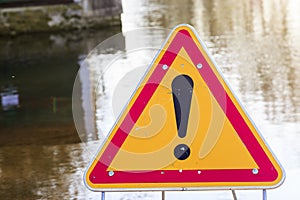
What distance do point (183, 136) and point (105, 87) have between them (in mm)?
6407

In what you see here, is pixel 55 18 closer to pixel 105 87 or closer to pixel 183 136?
pixel 105 87

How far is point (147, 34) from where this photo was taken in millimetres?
14812

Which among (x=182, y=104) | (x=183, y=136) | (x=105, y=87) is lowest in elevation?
(x=105, y=87)

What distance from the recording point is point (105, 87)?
1075 centimetres

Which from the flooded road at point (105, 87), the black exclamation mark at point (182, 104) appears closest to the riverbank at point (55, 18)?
the flooded road at point (105, 87)

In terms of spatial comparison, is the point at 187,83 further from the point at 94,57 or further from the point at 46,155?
the point at 94,57

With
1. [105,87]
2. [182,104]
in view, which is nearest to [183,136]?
[182,104]

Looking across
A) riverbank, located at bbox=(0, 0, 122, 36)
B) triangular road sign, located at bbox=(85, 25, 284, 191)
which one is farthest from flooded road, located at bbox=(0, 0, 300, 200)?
riverbank, located at bbox=(0, 0, 122, 36)

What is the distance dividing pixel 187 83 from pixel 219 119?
0.22 meters

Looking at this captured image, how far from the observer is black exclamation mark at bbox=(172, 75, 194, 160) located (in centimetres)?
438

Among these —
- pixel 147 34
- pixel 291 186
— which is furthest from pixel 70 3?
pixel 291 186

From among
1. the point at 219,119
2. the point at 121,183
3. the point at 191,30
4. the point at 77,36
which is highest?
the point at 191,30

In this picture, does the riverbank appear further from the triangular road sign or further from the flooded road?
the triangular road sign

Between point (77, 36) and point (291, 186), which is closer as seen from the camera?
point (291, 186)
